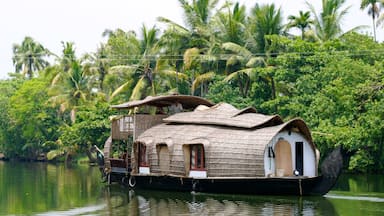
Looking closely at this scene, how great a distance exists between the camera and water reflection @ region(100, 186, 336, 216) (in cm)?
1169

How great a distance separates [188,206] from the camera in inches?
495

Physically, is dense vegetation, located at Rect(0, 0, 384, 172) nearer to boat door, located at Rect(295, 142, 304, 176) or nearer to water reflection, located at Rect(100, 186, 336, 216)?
boat door, located at Rect(295, 142, 304, 176)

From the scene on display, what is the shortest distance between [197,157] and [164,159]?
0.98m

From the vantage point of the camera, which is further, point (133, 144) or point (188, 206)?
point (133, 144)

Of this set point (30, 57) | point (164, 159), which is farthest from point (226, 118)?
point (30, 57)

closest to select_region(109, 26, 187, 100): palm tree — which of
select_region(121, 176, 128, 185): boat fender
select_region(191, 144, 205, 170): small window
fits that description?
select_region(121, 176, 128, 185): boat fender

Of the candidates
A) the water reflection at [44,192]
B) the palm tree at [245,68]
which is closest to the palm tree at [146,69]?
the palm tree at [245,68]

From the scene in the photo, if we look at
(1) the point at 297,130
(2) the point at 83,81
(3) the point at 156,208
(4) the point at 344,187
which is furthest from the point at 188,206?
(2) the point at 83,81

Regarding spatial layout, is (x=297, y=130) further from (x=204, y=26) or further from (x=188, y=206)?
(x=204, y=26)

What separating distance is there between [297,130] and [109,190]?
496 cm

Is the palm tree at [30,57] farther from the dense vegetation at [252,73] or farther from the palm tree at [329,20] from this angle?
the palm tree at [329,20]

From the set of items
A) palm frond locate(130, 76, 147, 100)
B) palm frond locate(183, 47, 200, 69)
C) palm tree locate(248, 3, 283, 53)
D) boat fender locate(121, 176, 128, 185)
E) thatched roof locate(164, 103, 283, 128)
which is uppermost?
palm tree locate(248, 3, 283, 53)

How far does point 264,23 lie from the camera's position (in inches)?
896

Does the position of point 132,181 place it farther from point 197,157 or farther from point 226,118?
point 226,118
